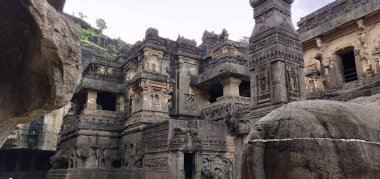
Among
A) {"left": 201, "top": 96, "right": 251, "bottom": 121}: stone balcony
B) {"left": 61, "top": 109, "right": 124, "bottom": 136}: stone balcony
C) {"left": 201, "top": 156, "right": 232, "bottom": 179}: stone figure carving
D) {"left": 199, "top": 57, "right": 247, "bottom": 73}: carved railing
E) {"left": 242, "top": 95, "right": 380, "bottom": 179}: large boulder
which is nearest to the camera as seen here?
{"left": 242, "top": 95, "right": 380, "bottom": 179}: large boulder

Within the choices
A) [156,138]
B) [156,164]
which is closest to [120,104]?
[156,138]

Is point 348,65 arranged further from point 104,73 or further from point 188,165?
point 104,73

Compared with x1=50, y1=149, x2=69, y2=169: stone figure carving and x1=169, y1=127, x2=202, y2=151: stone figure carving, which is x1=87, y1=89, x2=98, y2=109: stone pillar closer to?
x1=50, y1=149, x2=69, y2=169: stone figure carving

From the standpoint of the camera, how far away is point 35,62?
268 cm

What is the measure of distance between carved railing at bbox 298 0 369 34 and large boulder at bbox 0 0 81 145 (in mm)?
11360

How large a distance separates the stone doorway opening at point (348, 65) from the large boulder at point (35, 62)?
1182 cm

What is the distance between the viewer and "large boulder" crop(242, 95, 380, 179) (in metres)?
2.77

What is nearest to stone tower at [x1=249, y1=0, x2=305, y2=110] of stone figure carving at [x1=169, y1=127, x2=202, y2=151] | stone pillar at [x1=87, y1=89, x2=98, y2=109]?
stone figure carving at [x1=169, y1=127, x2=202, y2=151]

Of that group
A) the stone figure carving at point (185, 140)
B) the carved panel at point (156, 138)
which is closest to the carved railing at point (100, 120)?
the carved panel at point (156, 138)

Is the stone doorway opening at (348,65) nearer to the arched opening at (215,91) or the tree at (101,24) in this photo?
the arched opening at (215,91)

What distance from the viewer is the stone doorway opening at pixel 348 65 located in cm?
1245

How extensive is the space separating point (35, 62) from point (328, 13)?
12.1 meters

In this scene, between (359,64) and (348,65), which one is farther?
(348,65)

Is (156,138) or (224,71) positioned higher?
(224,71)
